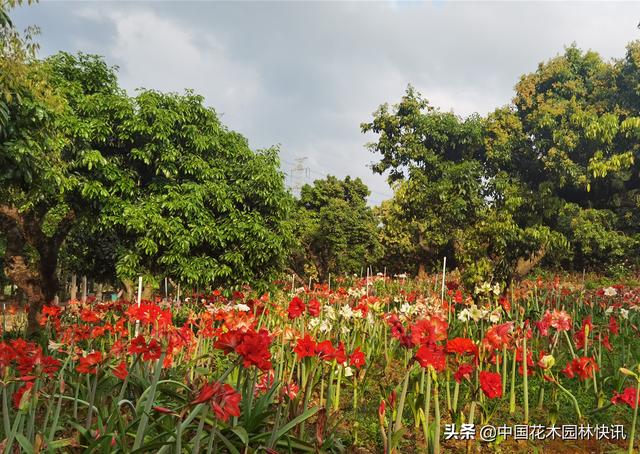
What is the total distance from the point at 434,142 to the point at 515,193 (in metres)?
4.55

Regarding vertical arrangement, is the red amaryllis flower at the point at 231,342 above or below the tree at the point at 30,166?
below

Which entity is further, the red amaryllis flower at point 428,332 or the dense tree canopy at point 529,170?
the dense tree canopy at point 529,170

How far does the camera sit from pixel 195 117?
930 cm

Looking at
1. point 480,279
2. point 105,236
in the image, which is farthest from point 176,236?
point 480,279

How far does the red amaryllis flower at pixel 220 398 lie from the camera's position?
167 centimetres

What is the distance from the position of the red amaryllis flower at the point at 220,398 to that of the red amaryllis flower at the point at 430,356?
57.5 inches

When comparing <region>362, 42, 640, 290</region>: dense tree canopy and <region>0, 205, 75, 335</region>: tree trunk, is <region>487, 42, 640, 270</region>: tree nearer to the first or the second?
<region>362, 42, 640, 290</region>: dense tree canopy

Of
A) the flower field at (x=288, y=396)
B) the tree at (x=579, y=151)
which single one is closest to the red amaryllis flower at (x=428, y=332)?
the flower field at (x=288, y=396)

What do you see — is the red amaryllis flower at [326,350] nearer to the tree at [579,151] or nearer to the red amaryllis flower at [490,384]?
the red amaryllis flower at [490,384]

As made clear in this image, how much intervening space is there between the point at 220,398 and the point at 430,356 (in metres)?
1.58

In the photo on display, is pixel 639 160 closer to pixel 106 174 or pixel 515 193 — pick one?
pixel 515 193

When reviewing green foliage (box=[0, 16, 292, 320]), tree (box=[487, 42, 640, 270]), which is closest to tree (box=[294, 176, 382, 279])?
tree (box=[487, 42, 640, 270])

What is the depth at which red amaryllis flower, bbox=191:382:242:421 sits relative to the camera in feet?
5.49

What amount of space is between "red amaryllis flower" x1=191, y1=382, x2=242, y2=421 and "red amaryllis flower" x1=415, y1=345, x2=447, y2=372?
1.46 meters
